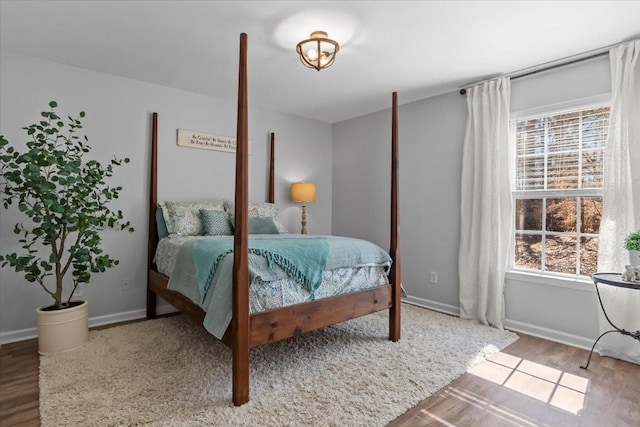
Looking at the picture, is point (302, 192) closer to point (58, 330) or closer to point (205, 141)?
point (205, 141)

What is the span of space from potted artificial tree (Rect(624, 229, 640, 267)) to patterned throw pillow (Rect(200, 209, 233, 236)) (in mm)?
3095

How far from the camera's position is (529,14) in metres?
2.15

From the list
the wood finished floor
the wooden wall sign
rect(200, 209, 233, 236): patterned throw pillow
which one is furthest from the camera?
the wooden wall sign

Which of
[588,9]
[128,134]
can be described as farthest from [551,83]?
[128,134]

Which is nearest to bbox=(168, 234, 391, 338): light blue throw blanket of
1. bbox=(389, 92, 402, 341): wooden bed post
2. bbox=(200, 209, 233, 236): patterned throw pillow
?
bbox=(389, 92, 402, 341): wooden bed post

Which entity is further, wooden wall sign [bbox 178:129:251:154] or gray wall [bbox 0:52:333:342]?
wooden wall sign [bbox 178:129:251:154]

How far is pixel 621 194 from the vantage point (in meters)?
2.46

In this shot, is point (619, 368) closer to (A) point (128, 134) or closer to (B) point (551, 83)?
(B) point (551, 83)

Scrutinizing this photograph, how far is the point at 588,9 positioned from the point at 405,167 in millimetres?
2123


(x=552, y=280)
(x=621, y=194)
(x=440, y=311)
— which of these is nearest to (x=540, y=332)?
(x=552, y=280)

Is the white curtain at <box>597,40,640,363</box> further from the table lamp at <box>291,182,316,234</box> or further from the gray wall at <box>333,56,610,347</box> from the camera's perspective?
the table lamp at <box>291,182,316,234</box>

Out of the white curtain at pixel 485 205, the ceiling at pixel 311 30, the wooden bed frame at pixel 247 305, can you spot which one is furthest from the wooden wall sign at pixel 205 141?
the white curtain at pixel 485 205

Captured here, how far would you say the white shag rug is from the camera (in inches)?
68.8

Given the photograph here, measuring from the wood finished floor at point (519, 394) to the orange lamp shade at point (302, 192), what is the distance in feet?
8.54
